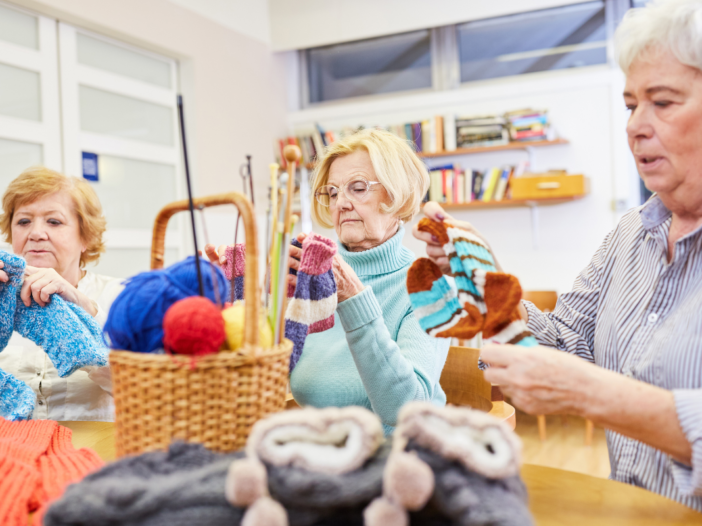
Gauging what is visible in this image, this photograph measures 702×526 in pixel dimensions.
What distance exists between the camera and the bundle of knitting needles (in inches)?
29.1

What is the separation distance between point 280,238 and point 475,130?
374cm

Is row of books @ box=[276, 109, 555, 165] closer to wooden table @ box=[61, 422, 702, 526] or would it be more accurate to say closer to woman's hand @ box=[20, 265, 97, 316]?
woman's hand @ box=[20, 265, 97, 316]

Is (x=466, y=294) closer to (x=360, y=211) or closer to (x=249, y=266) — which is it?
(x=249, y=266)

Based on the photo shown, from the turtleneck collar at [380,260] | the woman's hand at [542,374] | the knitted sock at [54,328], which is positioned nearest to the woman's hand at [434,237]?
the woman's hand at [542,374]

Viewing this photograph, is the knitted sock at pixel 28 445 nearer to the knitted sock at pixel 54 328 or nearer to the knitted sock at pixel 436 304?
the knitted sock at pixel 54 328

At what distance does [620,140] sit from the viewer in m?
4.05

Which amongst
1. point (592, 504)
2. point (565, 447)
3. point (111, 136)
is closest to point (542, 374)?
point (592, 504)

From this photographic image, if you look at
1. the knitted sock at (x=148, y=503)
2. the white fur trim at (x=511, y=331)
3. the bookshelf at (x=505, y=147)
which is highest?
the bookshelf at (x=505, y=147)

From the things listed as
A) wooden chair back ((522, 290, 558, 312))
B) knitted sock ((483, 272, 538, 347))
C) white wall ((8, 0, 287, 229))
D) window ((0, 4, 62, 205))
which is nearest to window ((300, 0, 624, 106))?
white wall ((8, 0, 287, 229))

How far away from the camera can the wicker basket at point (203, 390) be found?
67cm

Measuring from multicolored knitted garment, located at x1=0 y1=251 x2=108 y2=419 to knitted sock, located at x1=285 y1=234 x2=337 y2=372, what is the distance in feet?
1.50

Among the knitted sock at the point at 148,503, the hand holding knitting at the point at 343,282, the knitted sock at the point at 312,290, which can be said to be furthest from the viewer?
the hand holding knitting at the point at 343,282

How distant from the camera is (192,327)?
65 centimetres

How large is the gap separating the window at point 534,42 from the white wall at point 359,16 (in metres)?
0.24
